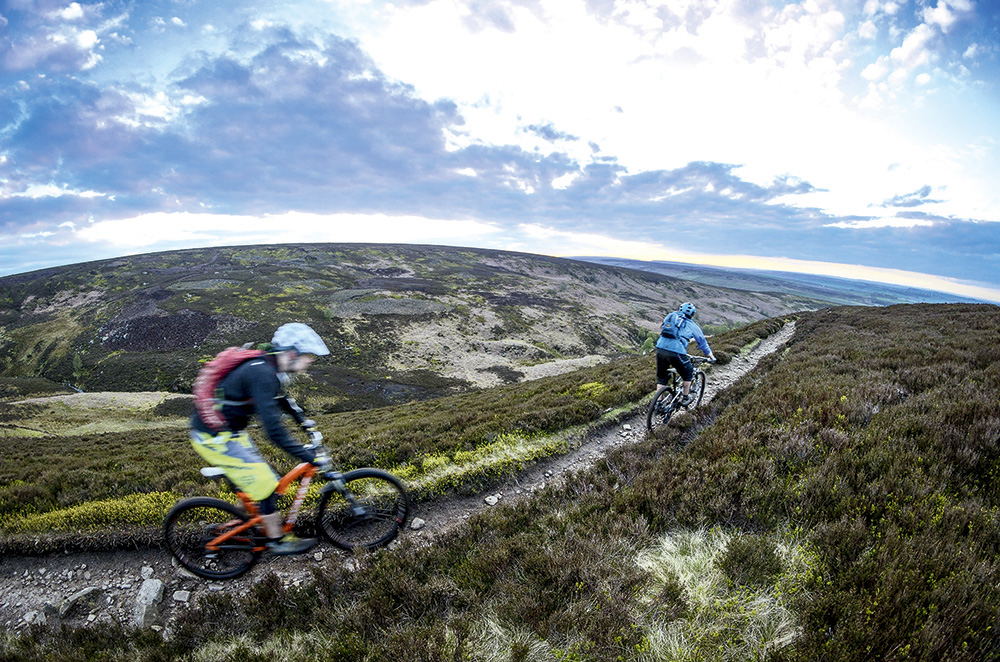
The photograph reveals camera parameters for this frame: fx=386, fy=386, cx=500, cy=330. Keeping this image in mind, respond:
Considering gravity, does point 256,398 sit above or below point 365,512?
above

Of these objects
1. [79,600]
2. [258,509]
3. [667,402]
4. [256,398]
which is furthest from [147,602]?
[667,402]

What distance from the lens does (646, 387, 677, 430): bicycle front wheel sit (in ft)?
33.7

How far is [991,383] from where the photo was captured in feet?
27.5

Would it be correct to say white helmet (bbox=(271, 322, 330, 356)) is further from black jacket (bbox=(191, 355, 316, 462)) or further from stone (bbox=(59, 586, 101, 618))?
stone (bbox=(59, 586, 101, 618))

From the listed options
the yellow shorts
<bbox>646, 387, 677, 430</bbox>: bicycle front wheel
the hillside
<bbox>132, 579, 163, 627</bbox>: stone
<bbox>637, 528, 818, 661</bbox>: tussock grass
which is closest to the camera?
<bbox>637, 528, 818, 661</bbox>: tussock grass

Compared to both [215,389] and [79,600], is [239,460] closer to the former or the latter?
[215,389]

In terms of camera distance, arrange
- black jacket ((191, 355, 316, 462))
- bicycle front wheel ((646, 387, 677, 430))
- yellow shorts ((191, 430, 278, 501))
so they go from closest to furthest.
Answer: black jacket ((191, 355, 316, 462)) → yellow shorts ((191, 430, 278, 501)) → bicycle front wheel ((646, 387, 677, 430))

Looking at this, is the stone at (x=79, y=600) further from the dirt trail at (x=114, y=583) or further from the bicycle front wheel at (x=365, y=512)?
the bicycle front wheel at (x=365, y=512)

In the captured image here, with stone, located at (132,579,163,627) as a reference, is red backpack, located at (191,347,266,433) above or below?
above

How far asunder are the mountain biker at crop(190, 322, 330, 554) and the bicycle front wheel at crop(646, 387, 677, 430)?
816cm

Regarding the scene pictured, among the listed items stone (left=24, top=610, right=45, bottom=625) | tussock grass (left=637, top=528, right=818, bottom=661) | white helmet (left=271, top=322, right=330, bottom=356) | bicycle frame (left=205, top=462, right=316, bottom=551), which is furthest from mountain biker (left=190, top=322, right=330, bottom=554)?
tussock grass (left=637, top=528, right=818, bottom=661)

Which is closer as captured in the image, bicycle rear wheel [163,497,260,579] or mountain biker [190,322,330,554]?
mountain biker [190,322,330,554]

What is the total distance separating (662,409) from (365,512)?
7.89 m

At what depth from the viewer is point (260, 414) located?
4.62 m
